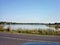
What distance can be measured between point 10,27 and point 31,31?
12.1 feet

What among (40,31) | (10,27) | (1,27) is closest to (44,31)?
(40,31)

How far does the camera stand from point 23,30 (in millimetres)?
18734

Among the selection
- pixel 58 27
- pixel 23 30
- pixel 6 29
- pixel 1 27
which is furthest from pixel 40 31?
pixel 1 27

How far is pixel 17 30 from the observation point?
19.5 m

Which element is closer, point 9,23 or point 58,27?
point 58,27

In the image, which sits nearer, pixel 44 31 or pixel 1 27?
pixel 44 31

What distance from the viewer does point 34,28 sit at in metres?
19.2

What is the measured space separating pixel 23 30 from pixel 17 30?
1.13 m

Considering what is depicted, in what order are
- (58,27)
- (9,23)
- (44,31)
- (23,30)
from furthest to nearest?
1. (9,23)
2. (58,27)
3. (23,30)
4. (44,31)

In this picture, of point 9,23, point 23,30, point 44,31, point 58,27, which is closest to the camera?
point 44,31

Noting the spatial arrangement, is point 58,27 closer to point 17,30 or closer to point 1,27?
point 17,30

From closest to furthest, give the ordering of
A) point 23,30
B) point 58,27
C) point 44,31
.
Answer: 1. point 44,31
2. point 23,30
3. point 58,27

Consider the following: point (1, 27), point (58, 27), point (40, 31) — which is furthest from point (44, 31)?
point (1, 27)

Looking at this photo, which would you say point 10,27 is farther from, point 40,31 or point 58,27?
point 58,27
